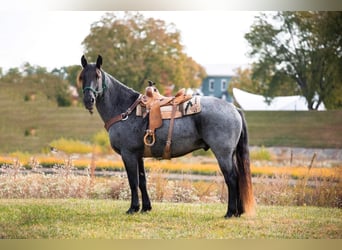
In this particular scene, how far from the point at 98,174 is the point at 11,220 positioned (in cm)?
119

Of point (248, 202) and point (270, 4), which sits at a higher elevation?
point (270, 4)

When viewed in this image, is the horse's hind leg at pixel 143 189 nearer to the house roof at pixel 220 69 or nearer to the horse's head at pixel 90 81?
the horse's head at pixel 90 81

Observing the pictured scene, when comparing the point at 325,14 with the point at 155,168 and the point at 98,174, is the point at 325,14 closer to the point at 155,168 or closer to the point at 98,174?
the point at 155,168

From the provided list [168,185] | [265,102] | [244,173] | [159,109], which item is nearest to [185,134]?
[159,109]

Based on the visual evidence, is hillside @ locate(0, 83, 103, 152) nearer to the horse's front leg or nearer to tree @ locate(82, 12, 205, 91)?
tree @ locate(82, 12, 205, 91)

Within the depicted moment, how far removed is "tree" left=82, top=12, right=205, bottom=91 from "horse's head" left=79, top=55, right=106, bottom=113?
2.48 feet

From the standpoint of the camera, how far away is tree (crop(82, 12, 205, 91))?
670 centimetres

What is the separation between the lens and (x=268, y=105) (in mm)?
6902

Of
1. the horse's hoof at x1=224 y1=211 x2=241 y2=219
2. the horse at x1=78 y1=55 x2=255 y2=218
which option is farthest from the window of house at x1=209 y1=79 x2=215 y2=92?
the horse's hoof at x1=224 y1=211 x2=241 y2=219

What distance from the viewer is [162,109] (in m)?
6.02

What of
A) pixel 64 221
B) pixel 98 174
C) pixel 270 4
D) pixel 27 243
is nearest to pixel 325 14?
pixel 270 4

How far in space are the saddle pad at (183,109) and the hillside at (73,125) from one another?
3.48 feet

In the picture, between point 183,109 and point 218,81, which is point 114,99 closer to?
point 183,109

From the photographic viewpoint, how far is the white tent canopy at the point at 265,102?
6.88 metres
